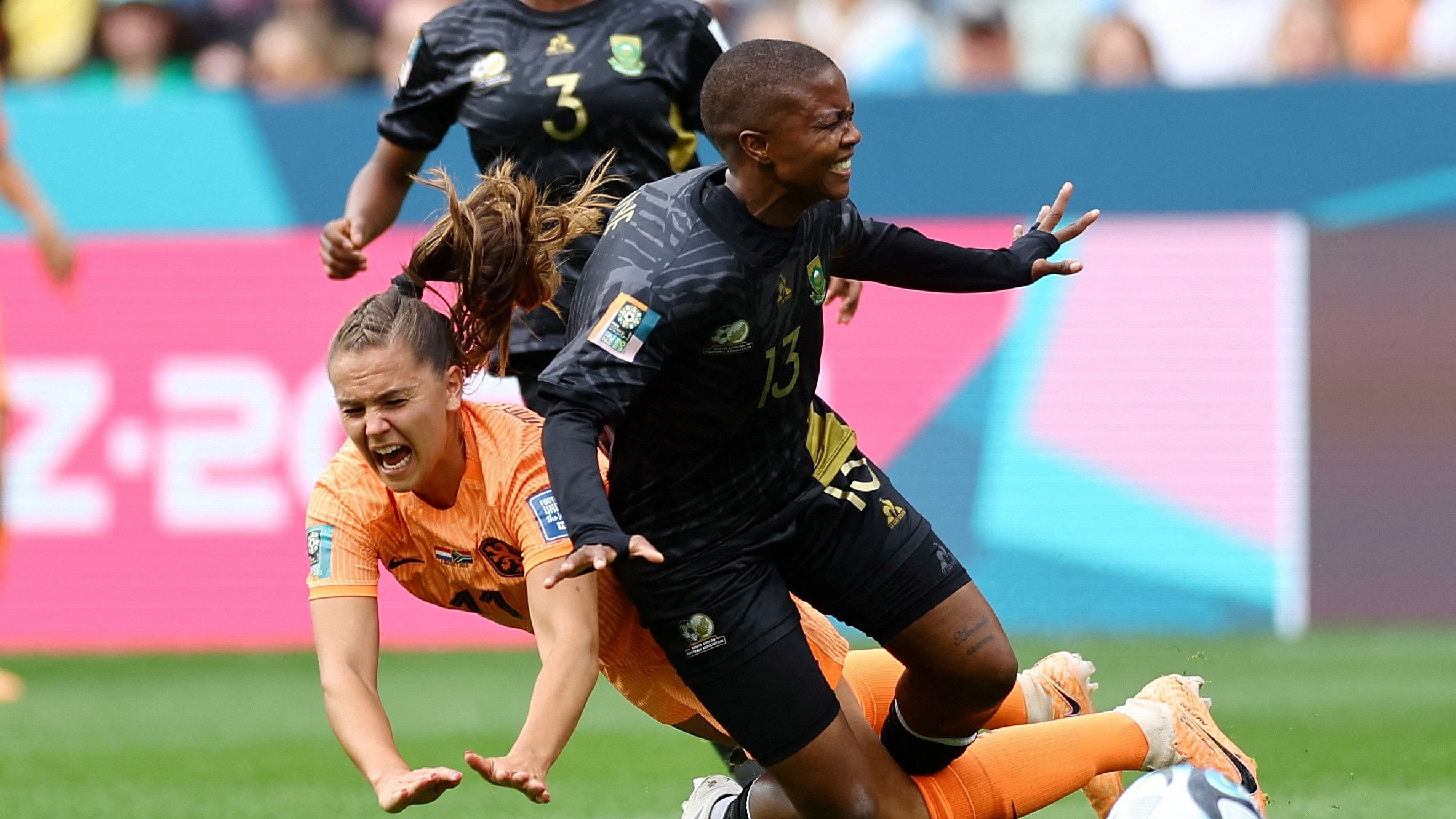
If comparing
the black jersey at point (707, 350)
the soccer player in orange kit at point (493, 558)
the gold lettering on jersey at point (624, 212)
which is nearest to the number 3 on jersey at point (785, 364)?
the black jersey at point (707, 350)

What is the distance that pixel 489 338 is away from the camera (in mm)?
4488

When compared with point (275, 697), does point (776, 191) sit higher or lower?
higher

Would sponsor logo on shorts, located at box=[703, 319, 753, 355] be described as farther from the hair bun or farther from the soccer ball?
the soccer ball

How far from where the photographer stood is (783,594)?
4.37 metres

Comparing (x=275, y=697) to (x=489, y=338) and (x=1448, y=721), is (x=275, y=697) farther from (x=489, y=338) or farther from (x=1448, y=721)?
(x=1448, y=721)

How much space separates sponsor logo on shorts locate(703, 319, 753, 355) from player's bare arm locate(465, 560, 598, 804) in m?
0.57

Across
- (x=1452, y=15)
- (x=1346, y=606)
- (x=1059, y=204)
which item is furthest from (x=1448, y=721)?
(x=1452, y=15)

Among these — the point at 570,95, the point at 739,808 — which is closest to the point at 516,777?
the point at 739,808

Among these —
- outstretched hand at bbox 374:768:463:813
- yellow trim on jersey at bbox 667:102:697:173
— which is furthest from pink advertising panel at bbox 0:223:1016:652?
outstretched hand at bbox 374:768:463:813

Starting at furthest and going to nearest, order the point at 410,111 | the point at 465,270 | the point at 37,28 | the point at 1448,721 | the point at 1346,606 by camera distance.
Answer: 1. the point at 37,28
2. the point at 1346,606
3. the point at 1448,721
4. the point at 410,111
5. the point at 465,270

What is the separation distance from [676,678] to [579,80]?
160 cm

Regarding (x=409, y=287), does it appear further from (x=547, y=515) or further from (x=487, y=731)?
(x=487, y=731)

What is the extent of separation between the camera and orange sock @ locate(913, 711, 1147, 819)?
15.2 ft

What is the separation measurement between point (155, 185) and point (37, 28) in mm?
2502
